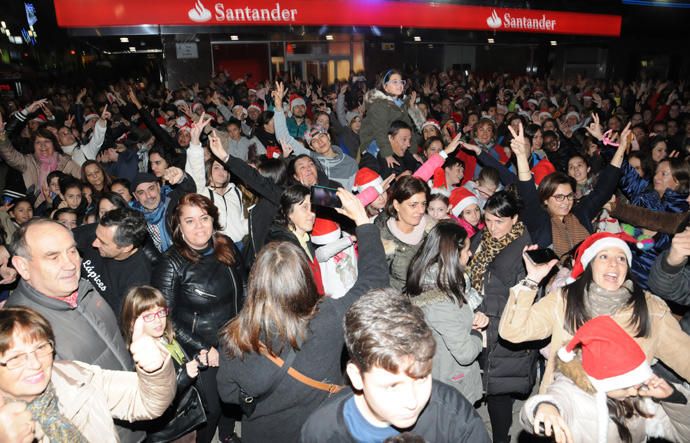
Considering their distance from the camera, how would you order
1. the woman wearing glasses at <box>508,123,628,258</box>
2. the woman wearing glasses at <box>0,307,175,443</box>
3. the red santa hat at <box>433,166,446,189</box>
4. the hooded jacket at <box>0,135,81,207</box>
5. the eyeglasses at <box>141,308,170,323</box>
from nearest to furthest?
the woman wearing glasses at <box>0,307,175,443</box>
the eyeglasses at <box>141,308,170,323</box>
the woman wearing glasses at <box>508,123,628,258</box>
the red santa hat at <box>433,166,446,189</box>
the hooded jacket at <box>0,135,81,207</box>

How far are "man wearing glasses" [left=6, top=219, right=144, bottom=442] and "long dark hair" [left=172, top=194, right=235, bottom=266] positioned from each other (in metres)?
0.83

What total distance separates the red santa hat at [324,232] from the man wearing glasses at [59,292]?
5.52ft

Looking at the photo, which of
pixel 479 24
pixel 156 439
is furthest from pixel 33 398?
pixel 479 24

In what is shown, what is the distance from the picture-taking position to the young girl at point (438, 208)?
4.33 metres

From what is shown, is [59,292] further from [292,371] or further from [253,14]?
[253,14]

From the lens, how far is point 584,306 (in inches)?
103

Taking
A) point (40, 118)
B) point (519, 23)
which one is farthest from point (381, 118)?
point (519, 23)

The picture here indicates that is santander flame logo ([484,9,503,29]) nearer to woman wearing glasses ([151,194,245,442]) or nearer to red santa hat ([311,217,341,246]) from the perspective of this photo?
red santa hat ([311,217,341,246])

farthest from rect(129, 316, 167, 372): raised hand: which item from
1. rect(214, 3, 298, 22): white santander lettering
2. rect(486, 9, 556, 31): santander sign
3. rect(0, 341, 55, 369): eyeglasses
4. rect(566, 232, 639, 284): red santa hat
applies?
rect(486, 9, 556, 31): santander sign

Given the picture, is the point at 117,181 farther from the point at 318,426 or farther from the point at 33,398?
the point at 318,426

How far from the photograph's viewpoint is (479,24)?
15.9 meters

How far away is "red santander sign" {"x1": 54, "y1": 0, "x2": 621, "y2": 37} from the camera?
11117mm

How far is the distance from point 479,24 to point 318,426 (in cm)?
1673

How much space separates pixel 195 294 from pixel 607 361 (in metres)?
2.46
